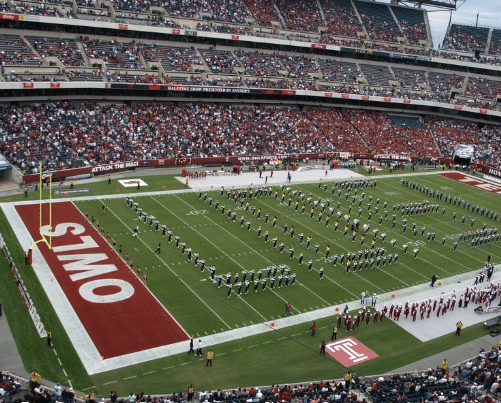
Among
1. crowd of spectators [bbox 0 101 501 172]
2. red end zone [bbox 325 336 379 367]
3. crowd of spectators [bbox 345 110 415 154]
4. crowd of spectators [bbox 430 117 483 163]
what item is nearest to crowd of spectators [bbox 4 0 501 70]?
crowd of spectators [bbox 0 101 501 172]

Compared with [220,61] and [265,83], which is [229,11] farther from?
[265,83]

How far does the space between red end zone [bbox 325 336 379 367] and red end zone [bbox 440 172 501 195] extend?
29798mm

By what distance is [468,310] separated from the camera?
24484mm

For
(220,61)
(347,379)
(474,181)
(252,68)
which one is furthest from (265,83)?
(347,379)

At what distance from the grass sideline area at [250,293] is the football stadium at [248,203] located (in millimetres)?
111

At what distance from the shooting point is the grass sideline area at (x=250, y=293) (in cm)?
1783

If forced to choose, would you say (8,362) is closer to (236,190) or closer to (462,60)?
(236,190)

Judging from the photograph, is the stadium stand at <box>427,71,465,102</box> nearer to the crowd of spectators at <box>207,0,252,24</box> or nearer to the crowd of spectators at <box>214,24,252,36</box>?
the crowd of spectators at <box>214,24,252,36</box>

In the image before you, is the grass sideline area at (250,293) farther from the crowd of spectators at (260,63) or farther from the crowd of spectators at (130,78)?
the crowd of spectators at (260,63)

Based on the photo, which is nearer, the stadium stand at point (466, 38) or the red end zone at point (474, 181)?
the red end zone at point (474, 181)

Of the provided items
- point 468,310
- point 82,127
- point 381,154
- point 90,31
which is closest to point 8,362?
point 468,310

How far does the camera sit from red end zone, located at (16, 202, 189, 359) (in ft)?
63.4

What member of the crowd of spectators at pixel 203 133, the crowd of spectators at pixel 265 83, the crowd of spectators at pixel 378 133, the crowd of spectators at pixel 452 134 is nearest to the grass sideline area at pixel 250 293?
the crowd of spectators at pixel 203 133

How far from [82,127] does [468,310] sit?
97.1 ft
